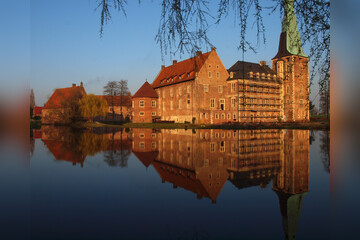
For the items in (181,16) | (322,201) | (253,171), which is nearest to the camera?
(181,16)

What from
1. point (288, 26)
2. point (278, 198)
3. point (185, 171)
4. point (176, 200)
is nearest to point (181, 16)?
point (288, 26)

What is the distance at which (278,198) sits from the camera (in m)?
4.95

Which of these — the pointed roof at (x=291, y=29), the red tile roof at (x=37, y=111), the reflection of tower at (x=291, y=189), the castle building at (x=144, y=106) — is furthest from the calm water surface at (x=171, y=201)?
the red tile roof at (x=37, y=111)

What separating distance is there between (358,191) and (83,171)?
7.01 metres

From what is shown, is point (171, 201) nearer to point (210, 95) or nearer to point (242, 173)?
point (242, 173)

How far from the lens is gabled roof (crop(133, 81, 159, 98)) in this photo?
156 feet

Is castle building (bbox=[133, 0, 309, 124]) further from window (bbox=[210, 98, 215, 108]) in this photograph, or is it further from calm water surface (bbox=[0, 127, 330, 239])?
calm water surface (bbox=[0, 127, 330, 239])

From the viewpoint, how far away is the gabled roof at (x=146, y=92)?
47.5 m

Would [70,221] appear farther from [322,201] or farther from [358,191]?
[358,191]

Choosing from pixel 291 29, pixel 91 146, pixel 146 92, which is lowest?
pixel 91 146

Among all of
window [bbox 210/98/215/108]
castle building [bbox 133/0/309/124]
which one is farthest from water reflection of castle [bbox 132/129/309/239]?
window [bbox 210/98/215/108]

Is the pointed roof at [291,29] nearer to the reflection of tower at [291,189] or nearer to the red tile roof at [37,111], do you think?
the reflection of tower at [291,189]

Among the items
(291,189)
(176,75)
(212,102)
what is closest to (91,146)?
(291,189)

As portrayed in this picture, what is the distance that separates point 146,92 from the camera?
157 feet
